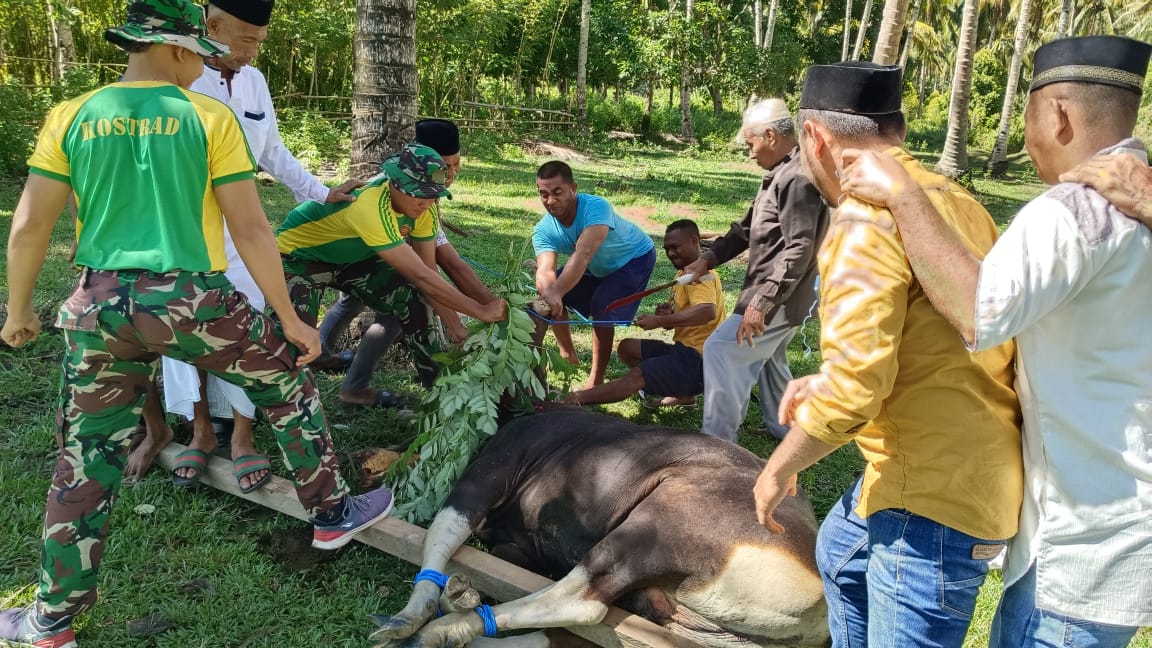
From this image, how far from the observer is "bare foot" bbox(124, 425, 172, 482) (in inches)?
157

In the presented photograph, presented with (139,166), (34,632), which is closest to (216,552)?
(34,632)

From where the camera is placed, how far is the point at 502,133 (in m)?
19.1

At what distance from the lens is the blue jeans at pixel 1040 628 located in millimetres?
1751

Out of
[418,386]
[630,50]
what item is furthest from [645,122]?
[418,386]

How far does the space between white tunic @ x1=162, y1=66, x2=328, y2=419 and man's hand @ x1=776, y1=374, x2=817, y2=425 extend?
2765 mm

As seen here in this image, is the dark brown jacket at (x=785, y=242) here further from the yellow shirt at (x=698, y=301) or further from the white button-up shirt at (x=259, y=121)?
the white button-up shirt at (x=259, y=121)

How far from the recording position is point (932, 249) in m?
1.65

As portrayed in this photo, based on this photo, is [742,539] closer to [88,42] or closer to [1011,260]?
[1011,260]

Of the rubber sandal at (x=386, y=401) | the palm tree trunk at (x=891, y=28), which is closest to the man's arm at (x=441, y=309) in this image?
the rubber sandal at (x=386, y=401)

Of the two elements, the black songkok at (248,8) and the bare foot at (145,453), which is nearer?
the black songkok at (248,8)

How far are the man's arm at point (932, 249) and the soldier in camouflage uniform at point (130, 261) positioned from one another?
203 centimetres

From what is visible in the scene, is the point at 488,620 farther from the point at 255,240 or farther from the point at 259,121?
the point at 259,121

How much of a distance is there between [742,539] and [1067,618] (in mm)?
1312

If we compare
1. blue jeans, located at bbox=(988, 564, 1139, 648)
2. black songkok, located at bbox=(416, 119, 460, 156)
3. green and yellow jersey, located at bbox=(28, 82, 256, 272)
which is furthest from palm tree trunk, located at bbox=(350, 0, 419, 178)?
blue jeans, located at bbox=(988, 564, 1139, 648)
